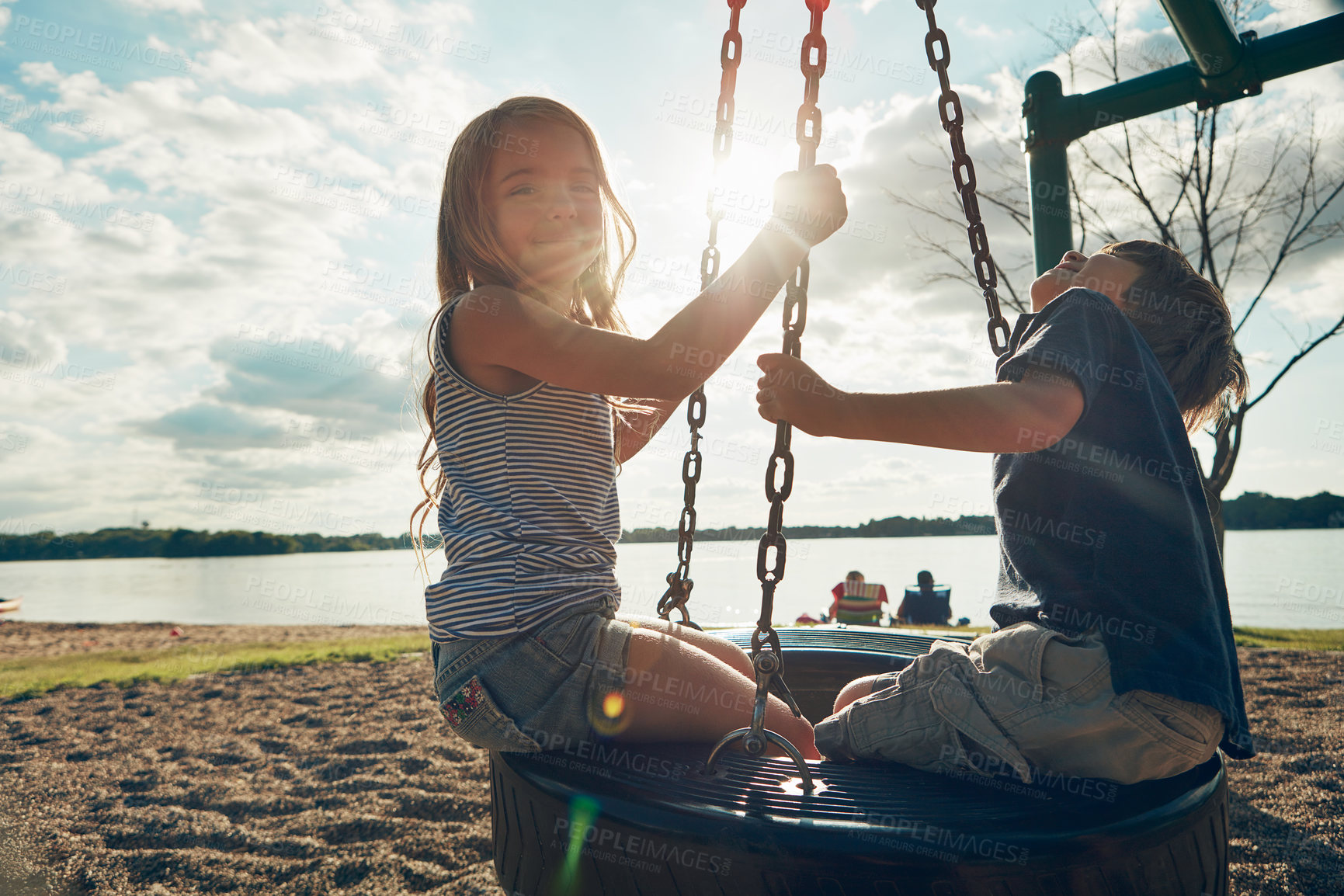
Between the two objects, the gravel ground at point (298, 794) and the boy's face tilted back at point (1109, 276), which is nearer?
the boy's face tilted back at point (1109, 276)

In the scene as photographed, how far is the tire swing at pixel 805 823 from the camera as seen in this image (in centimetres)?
106

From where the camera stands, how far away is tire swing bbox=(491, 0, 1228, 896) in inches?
41.9

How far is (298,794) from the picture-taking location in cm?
358

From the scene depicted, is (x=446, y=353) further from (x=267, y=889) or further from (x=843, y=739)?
(x=267, y=889)

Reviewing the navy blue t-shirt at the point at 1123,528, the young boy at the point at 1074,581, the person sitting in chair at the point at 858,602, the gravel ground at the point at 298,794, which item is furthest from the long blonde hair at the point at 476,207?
the person sitting in chair at the point at 858,602

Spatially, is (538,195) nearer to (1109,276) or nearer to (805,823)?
(1109,276)

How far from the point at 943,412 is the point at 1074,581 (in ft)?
1.43

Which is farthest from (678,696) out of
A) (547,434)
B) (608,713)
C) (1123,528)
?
(1123,528)

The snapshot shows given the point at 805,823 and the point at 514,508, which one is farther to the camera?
the point at 514,508

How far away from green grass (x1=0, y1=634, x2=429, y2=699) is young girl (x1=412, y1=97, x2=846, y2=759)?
6.36 meters

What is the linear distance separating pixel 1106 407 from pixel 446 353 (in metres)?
1.33

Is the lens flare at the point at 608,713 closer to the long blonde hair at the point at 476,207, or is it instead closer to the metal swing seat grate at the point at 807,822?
the metal swing seat grate at the point at 807,822

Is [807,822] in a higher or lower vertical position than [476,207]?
lower

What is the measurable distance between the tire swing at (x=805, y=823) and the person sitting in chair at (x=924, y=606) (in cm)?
994
